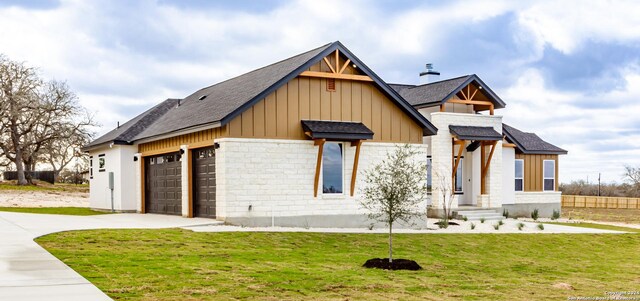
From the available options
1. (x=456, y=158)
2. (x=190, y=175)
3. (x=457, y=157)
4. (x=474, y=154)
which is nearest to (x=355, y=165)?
(x=190, y=175)

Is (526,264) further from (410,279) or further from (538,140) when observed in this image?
(538,140)

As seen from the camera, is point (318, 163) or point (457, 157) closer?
point (318, 163)

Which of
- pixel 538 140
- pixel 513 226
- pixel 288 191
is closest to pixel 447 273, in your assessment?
pixel 288 191

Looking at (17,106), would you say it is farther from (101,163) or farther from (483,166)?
(483,166)

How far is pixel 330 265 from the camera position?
13914mm

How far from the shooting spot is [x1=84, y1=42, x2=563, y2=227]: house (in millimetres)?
20344

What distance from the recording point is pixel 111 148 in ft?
92.8

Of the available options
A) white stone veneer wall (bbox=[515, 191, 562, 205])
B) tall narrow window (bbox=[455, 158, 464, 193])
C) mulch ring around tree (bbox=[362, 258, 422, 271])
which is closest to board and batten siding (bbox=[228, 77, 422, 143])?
tall narrow window (bbox=[455, 158, 464, 193])

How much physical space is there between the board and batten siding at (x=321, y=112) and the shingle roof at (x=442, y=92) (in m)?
5.03

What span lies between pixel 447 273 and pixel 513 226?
1221cm

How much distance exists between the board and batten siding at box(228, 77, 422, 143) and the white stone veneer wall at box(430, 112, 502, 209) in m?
4.63

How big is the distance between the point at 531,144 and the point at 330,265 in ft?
77.9

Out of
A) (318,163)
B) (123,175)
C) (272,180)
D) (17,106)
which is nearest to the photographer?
(272,180)

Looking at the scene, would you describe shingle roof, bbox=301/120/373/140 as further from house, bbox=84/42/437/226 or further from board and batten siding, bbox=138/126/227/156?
board and batten siding, bbox=138/126/227/156
